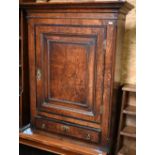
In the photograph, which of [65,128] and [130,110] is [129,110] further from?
[65,128]

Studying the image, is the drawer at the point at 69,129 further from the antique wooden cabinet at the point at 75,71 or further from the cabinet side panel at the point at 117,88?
the cabinet side panel at the point at 117,88

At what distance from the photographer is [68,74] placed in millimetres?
1490

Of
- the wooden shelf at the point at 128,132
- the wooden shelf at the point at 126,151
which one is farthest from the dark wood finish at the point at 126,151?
the wooden shelf at the point at 128,132

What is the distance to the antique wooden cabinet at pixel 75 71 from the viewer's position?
132cm

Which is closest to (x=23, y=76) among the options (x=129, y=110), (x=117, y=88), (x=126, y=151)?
(x=117, y=88)

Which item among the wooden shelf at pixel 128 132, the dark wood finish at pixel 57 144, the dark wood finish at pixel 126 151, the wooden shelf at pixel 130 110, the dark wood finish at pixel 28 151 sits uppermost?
the wooden shelf at pixel 130 110

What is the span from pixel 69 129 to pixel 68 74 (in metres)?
0.41

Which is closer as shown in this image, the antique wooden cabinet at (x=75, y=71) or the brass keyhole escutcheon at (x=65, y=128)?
the antique wooden cabinet at (x=75, y=71)

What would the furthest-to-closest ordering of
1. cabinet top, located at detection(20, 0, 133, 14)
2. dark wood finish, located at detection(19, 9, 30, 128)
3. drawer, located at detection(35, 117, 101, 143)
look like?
dark wood finish, located at detection(19, 9, 30, 128) → drawer, located at detection(35, 117, 101, 143) → cabinet top, located at detection(20, 0, 133, 14)

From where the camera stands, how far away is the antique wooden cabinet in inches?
52.1

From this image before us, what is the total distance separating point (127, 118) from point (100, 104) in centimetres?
42

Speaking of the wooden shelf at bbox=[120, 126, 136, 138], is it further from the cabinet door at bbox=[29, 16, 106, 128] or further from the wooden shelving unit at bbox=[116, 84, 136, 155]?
the cabinet door at bbox=[29, 16, 106, 128]

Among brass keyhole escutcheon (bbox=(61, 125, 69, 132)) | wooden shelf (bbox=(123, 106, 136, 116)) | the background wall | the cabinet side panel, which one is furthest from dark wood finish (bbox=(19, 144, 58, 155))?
the background wall
